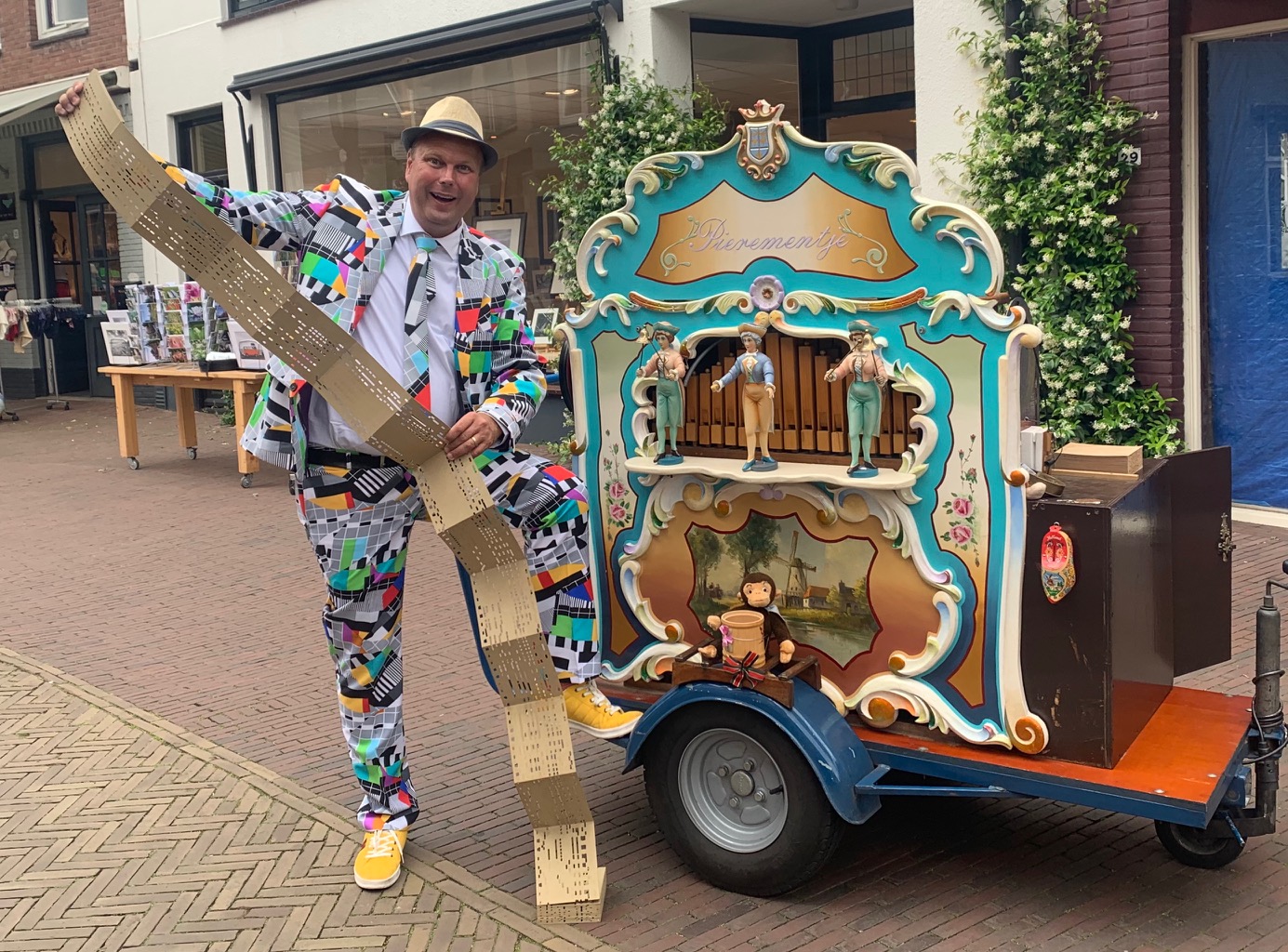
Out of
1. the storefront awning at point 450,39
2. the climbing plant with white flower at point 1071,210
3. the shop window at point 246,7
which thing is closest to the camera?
the climbing plant with white flower at point 1071,210

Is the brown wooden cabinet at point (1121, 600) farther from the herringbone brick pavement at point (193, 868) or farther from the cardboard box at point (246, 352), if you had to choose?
the cardboard box at point (246, 352)

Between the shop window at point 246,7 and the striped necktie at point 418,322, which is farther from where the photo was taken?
the shop window at point 246,7

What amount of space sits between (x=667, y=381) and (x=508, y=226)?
28.1 feet

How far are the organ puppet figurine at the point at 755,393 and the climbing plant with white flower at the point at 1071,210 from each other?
4685 mm

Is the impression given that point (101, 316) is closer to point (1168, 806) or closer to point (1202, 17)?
point (1202, 17)

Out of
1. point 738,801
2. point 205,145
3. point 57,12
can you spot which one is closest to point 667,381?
point 738,801

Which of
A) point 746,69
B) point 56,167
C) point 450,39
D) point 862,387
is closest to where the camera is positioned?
point 862,387

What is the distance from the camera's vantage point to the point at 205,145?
15.7 metres

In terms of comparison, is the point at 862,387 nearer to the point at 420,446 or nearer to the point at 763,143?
the point at 763,143

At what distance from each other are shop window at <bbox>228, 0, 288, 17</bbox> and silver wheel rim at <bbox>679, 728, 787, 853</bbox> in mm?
12053

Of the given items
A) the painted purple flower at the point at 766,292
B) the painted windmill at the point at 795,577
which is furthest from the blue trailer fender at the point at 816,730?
the painted purple flower at the point at 766,292

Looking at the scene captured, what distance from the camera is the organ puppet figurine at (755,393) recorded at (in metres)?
3.63

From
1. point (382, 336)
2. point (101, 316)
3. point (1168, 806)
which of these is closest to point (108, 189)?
point (382, 336)

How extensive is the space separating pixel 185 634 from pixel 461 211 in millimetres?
3860
